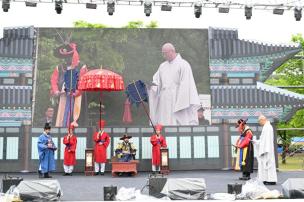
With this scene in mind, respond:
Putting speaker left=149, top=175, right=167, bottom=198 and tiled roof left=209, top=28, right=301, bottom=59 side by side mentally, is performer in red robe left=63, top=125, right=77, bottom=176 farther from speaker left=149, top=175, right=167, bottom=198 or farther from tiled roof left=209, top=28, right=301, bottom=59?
speaker left=149, top=175, right=167, bottom=198

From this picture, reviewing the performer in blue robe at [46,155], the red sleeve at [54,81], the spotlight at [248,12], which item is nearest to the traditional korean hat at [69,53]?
the red sleeve at [54,81]

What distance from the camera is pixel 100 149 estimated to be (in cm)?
1050

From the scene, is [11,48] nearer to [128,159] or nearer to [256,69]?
[128,159]

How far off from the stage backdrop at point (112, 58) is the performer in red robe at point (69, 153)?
2.82 feet

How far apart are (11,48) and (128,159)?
4748mm

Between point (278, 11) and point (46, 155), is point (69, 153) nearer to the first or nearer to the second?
point (46, 155)

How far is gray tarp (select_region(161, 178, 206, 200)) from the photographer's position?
548cm

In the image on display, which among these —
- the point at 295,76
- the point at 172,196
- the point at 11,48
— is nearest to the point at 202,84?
the point at 11,48

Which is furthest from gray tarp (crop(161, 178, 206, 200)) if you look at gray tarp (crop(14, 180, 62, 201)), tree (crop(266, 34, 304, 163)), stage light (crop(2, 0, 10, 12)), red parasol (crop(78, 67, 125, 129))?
tree (crop(266, 34, 304, 163))

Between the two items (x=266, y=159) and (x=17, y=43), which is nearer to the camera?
(x=266, y=159)

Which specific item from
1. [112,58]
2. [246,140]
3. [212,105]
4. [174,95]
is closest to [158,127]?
[174,95]

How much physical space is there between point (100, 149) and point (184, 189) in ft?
17.4

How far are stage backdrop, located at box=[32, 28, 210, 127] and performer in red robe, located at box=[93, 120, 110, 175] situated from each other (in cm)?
86

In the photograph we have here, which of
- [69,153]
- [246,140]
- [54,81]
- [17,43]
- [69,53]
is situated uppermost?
[17,43]
